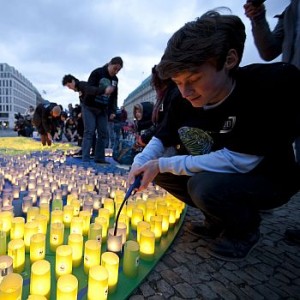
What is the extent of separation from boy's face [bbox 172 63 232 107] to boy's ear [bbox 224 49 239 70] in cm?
3

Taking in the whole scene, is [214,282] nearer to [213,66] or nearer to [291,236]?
[291,236]

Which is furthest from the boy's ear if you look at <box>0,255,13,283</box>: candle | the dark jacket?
the dark jacket

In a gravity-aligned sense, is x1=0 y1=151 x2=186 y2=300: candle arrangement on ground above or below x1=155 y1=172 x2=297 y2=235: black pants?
below

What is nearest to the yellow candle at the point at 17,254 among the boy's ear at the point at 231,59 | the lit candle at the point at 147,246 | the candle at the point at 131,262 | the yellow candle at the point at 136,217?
the candle at the point at 131,262

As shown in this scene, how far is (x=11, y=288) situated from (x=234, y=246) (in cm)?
122

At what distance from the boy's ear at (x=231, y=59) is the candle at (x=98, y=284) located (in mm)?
1156

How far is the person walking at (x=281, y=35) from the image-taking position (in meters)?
1.90

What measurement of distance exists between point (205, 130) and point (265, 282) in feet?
3.01

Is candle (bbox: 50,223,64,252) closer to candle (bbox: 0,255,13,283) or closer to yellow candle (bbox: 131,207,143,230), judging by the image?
candle (bbox: 0,255,13,283)

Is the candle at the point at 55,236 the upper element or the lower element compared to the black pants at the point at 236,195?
lower

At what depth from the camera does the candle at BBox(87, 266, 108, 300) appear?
1073 mm

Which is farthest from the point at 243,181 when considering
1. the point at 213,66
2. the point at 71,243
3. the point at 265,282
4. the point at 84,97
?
the point at 84,97

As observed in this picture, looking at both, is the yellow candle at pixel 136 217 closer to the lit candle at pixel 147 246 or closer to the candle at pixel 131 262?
the lit candle at pixel 147 246

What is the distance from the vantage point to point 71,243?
4.56 feet
